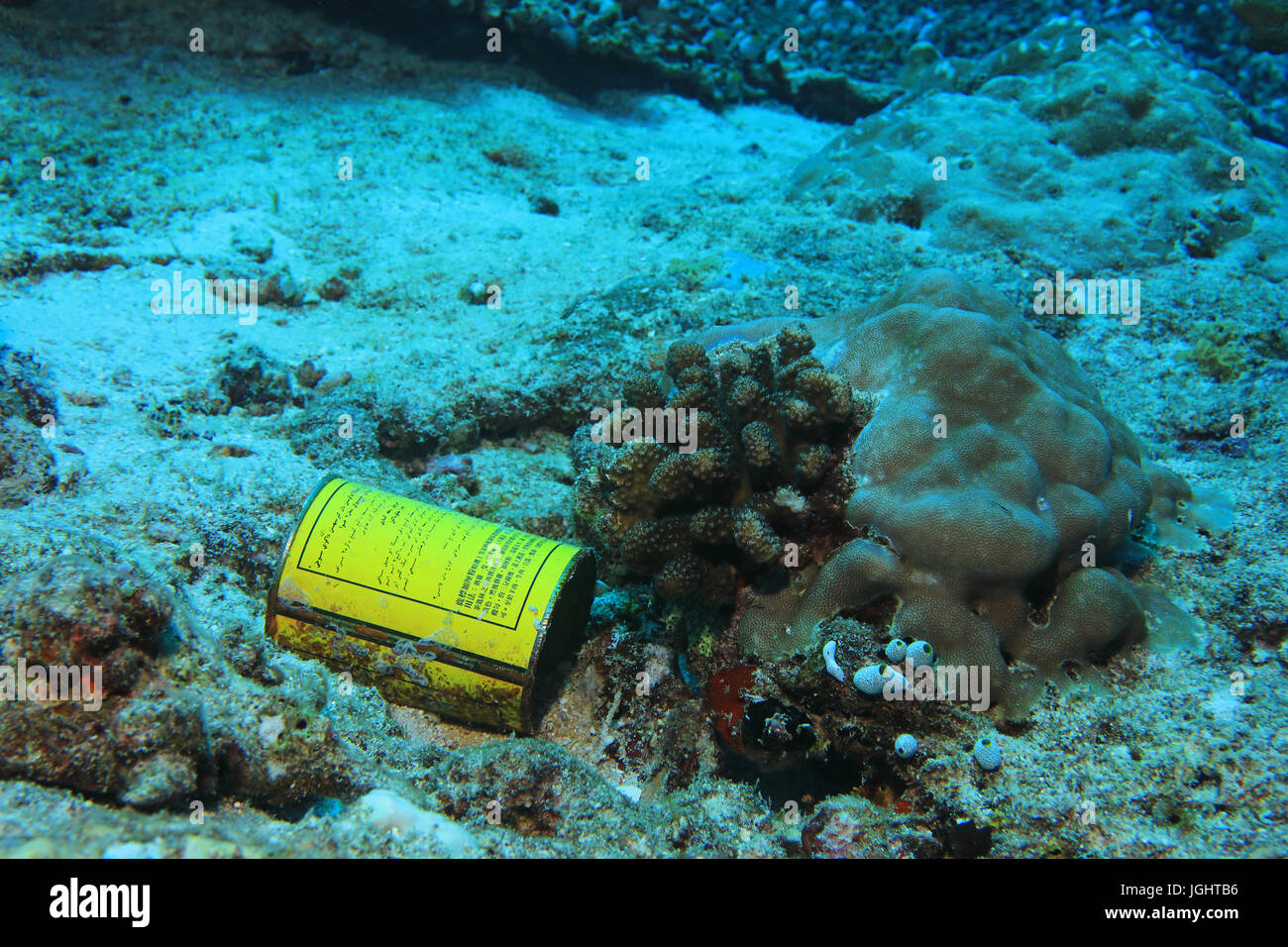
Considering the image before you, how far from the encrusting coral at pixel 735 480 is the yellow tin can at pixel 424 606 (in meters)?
0.39

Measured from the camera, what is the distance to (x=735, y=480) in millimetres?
2734

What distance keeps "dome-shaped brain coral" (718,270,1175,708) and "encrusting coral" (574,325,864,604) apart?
0.16 m

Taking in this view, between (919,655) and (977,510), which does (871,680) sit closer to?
(919,655)

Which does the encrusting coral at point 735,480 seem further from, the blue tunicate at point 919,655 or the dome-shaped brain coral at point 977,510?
the blue tunicate at point 919,655

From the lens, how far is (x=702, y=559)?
2645 millimetres

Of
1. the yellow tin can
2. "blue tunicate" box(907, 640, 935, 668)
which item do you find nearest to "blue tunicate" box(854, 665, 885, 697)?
"blue tunicate" box(907, 640, 935, 668)

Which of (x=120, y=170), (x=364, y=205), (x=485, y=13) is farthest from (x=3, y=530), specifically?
(x=485, y=13)

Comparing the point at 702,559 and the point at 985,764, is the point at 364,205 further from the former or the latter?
the point at 985,764

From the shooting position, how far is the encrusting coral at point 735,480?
8.42ft

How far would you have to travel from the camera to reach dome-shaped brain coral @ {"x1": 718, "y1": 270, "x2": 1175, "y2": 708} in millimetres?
2393

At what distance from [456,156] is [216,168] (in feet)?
7.08

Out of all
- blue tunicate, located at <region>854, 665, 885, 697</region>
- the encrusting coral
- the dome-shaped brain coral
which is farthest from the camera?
the encrusting coral

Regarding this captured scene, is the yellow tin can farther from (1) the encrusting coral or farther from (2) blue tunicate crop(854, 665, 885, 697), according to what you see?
(2) blue tunicate crop(854, 665, 885, 697)

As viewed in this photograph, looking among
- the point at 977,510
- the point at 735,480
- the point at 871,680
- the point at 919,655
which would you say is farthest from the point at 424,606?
the point at 977,510
